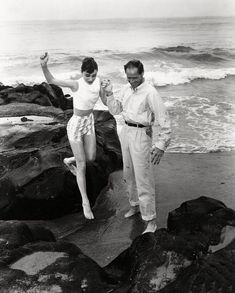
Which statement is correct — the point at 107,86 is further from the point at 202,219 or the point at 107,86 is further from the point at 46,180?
the point at 202,219

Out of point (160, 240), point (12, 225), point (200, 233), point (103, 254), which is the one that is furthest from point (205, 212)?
point (12, 225)

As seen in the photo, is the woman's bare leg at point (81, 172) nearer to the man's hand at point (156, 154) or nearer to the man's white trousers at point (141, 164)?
the man's white trousers at point (141, 164)

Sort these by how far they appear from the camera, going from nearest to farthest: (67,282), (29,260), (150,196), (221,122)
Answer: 1. (67,282)
2. (29,260)
3. (150,196)
4. (221,122)

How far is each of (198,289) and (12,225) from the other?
1.62 meters

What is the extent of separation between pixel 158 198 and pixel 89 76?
5.61ft

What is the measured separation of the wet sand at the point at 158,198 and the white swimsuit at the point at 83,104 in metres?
0.96

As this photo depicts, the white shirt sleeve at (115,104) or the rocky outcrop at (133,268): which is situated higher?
the white shirt sleeve at (115,104)

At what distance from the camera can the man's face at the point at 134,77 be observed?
12.7ft

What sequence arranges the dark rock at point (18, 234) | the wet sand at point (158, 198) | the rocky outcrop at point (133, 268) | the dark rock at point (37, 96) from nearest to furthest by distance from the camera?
the rocky outcrop at point (133, 268), the dark rock at point (18, 234), the wet sand at point (158, 198), the dark rock at point (37, 96)

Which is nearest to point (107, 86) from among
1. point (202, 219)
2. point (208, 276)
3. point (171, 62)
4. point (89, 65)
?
point (89, 65)

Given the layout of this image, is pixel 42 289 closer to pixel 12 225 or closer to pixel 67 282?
pixel 67 282

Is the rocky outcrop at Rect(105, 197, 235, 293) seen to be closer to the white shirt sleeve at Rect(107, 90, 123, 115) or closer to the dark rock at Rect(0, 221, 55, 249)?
the dark rock at Rect(0, 221, 55, 249)

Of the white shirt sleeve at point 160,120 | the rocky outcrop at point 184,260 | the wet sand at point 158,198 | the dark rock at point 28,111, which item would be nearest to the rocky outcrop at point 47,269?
the rocky outcrop at point 184,260

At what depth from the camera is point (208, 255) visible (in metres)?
2.78
